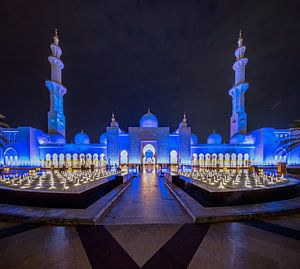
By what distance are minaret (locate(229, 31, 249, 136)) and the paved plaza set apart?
25334 millimetres

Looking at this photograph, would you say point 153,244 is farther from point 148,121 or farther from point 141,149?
point 148,121

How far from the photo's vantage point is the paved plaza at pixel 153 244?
2.32m

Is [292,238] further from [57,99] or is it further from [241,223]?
[57,99]

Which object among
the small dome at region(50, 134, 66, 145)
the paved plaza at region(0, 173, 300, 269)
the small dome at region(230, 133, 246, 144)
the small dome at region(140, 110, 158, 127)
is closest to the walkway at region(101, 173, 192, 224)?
the paved plaza at region(0, 173, 300, 269)

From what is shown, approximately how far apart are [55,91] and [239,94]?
3333 cm

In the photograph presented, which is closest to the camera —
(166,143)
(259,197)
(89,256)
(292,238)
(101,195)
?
(89,256)

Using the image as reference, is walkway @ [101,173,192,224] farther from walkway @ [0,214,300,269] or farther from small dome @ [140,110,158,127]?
small dome @ [140,110,158,127]

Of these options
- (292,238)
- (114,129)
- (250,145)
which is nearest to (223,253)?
(292,238)

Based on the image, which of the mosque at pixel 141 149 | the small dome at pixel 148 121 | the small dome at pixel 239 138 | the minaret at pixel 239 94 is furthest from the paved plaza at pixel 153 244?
the minaret at pixel 239 94

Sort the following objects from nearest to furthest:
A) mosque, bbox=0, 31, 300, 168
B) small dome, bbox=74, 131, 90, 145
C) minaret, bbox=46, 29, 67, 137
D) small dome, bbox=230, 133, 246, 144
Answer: mosque, bbox=0, 31, 300, 168
small dome, bbox=230, 133, 246, 144
minaret, bbox=46, 29, 67, 137
small dome, bbox=74, 131, 90, 145

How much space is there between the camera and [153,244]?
280cm

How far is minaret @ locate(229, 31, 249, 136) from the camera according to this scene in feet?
83.9

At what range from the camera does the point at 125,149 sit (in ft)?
73.4

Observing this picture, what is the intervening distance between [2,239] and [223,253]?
4388 millimetres
